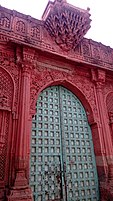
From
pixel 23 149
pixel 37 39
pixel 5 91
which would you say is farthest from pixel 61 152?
pixel 37 39

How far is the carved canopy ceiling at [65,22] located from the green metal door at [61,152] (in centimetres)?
166

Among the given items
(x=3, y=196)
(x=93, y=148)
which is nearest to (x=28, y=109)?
(x=3, y=196)

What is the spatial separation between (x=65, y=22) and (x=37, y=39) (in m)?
1.19

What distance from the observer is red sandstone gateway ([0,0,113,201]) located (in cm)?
324

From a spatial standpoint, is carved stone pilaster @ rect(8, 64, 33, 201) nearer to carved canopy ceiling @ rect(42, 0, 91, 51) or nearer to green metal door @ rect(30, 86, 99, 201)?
green metal door @ rect(30, 86, 99, 201)

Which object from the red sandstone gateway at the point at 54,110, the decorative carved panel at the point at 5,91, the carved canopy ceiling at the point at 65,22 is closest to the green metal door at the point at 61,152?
the red sandstone gateway at the point at 54,110

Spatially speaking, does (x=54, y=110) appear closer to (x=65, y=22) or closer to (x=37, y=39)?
(x=37, y=39)

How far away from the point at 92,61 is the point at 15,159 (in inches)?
157

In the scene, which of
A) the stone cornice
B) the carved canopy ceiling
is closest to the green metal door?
the stone cornice

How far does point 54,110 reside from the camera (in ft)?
14.1

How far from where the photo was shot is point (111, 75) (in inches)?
216

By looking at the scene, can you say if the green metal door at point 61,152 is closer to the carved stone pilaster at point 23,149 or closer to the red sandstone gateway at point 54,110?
the red sandstone gateway at point 54,110

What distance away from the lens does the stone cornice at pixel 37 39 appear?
414 cm

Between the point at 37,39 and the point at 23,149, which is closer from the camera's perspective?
the point at 23,149
